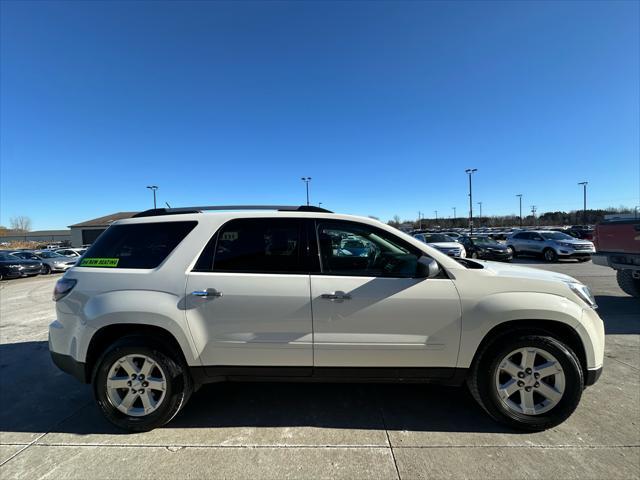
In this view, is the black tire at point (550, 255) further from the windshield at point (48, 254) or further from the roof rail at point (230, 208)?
the windshield at point (48, 254)

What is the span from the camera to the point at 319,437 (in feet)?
8.98

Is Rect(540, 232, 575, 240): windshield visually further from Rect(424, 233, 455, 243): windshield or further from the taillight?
the taillight

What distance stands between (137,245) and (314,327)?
1.76 metres

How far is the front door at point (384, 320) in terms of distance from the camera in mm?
2764

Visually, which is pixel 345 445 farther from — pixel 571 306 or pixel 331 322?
pixel 571 306

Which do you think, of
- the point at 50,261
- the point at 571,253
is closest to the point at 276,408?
the point at 571,253

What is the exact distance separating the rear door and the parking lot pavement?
587 millimetres

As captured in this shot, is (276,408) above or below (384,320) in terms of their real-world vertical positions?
below

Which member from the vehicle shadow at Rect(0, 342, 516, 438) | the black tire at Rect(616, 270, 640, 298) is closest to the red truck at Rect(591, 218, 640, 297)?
the black tire at Rect(616, 270, 640, 298)

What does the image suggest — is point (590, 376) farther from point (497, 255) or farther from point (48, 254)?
point (48, 254)

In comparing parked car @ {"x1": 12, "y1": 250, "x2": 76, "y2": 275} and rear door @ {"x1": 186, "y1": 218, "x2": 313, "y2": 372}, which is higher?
rear door @ {"x1": 186, "y1": 218, "x2": 313, "y2": 372}

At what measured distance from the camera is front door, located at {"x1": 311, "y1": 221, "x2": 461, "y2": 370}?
2.76 metres

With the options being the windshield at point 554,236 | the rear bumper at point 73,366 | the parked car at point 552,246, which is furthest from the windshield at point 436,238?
the rear bumper at point 73,366

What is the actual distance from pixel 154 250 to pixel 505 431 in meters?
3.36
